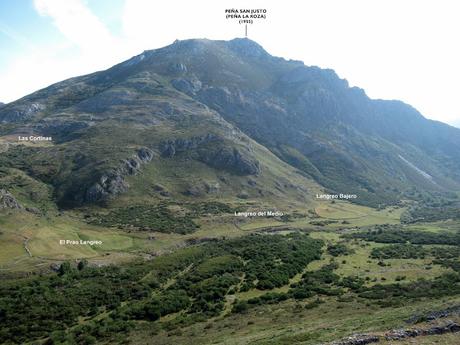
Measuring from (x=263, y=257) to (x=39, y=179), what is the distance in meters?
121

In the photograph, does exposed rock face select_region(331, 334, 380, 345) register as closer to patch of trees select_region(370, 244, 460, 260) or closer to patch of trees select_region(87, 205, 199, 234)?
patch of trees select_region(370, 244, 460, 260)

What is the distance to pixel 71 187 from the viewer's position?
561 ft

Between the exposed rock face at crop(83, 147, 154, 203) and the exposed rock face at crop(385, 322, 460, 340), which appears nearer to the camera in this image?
the exposed rock face at crop(385, 322, 460, 340)

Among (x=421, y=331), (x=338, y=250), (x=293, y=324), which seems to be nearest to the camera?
(x=421, y=331)

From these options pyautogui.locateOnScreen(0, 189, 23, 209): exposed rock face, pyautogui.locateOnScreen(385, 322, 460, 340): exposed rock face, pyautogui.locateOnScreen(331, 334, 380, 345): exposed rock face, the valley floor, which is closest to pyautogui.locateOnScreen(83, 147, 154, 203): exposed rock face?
the valley floor

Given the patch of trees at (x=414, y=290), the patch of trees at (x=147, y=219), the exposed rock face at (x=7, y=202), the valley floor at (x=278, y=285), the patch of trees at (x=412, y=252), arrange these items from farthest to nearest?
1. the patch of trees at (x=147, y=219)
2. the exposed rock face at (x=7, y=202)
3. the patch of trees at (x=412, y=252)
4. the patch of trees at (x=414, y=290)
5. the valley floor at (x=278, y=285)

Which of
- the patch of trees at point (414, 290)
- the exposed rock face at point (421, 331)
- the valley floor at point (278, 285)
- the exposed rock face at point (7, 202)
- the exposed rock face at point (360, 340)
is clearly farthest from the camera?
the exposed rock face at point (7, 202)

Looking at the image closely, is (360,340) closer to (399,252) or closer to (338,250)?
(338,250)

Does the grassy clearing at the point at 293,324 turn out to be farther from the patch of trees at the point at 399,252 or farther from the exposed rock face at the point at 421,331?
the patch of trees at the point at 399,252

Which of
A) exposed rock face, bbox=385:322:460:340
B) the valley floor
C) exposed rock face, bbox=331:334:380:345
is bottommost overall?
the valley floor

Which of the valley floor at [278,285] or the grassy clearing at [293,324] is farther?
the valley floor at [278,285]

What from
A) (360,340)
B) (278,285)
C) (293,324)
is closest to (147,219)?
(278,285)

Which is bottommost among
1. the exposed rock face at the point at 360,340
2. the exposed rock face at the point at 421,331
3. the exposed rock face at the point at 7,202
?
the exposed rock face at the point at 360,340

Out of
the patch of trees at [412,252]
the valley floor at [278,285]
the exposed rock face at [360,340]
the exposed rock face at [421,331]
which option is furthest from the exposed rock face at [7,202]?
the exposed rock face at [421,331]
